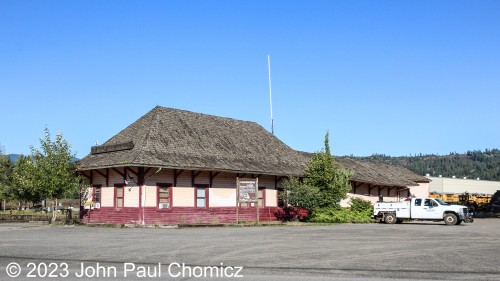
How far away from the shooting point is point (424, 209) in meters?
35.2

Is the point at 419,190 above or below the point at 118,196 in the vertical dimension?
below

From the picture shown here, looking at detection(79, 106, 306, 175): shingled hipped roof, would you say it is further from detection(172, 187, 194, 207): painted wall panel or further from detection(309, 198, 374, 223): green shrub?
detection(309, 198, 374, 223): green shrub

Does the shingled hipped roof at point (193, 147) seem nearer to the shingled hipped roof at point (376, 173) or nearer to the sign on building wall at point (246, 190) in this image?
the sign on building wall at point (246, 190)

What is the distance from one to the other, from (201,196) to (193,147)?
3.44 metres

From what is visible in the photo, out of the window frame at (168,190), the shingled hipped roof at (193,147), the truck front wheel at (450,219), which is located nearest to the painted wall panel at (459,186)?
the shingled hipped roof at (193,147)

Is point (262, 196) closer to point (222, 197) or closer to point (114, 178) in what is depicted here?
point (222, 197)

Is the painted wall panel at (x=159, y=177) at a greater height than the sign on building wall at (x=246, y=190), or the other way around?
the painted wall panel at (x=159, y=177)

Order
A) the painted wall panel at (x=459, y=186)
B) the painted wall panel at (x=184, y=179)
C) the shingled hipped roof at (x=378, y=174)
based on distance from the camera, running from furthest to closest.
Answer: the painted wall panel at (x=459, y=186), the shingled hipped roof at (x=378, y=174), the painted wall panel at (x=184, y=179)

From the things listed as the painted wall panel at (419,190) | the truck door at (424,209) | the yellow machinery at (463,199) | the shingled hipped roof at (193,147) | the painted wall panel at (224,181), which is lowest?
the yellow machinery at (463,199)

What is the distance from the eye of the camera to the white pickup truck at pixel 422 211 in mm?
33688

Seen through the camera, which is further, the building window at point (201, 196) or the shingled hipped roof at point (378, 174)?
the shingled hipped roof at point (378, 174)

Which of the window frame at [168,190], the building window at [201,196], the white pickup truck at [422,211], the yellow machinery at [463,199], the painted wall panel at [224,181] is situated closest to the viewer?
the window frame at [168,190]

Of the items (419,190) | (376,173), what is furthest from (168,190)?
(419,190)

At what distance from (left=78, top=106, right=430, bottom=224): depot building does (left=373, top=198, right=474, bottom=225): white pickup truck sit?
22.3 feet
